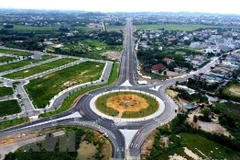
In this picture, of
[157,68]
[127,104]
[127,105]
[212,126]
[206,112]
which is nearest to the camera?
[212,126]

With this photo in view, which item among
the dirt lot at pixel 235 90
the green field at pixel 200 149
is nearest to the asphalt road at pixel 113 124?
the green field at pixel 200 149

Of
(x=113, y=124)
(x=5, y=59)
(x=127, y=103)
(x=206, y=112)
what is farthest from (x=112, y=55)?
(x=206, y=112)

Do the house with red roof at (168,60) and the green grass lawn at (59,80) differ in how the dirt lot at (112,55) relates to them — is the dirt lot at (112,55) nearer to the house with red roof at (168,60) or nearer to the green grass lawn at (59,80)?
the green grass lawn at (59,80)

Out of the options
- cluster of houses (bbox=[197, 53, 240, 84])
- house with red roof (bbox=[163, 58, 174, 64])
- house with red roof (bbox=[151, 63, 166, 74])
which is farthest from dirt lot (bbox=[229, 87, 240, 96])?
house with red roof (bbox=[163, 58, 174, 64])

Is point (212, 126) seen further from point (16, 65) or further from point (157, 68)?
point (16, 65)

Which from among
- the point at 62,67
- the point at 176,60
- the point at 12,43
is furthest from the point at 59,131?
the point at 12,43

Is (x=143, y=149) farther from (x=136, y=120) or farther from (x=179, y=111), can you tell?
(x=179, y=111)

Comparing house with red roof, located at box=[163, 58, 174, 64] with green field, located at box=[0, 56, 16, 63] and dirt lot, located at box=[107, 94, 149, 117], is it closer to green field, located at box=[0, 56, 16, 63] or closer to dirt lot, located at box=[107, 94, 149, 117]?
dirt lot, located at box=[107, 94, 149, 117]
